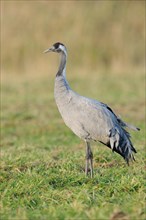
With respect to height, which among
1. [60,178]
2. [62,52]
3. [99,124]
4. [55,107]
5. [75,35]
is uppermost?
[75,35]

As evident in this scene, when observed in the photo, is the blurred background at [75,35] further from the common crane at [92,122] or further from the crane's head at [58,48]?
the common crane at [92,122]

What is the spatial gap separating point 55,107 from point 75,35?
6.69 meters

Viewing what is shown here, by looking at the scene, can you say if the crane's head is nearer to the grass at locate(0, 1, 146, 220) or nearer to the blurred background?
the grass at locate(0, 1, 146, 220)

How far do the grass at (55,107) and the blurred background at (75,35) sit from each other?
1.2 inches

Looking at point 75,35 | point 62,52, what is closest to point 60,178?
point 62,52

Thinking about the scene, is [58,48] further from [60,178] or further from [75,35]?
[75,35]

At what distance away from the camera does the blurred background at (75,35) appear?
19.5 metres

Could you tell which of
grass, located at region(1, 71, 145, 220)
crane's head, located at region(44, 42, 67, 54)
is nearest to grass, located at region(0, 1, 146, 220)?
grass, located at region(1, 71, 145, 220)

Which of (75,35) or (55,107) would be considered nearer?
(55,107)

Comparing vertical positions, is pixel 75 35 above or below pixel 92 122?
above

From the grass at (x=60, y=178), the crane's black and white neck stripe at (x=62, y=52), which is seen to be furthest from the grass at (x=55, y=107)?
the crane's black and white neck stripe at (x=62, y=52)

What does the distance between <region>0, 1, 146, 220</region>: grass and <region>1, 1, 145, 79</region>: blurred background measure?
3 cm

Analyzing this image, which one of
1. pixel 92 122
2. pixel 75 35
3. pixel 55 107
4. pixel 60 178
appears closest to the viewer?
pixel 60 178

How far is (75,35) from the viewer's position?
2027 centimetres
